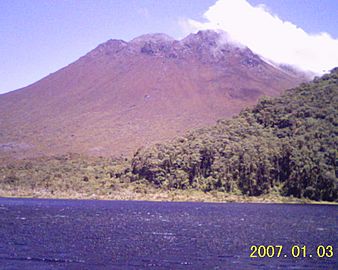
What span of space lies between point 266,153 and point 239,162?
17.8ft

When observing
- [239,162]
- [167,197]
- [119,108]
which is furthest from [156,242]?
[119,108]

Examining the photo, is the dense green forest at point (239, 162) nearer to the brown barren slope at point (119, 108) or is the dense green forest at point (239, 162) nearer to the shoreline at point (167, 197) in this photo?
the shoreline at point (167, 197)

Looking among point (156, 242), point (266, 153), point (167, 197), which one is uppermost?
point (266, 153)

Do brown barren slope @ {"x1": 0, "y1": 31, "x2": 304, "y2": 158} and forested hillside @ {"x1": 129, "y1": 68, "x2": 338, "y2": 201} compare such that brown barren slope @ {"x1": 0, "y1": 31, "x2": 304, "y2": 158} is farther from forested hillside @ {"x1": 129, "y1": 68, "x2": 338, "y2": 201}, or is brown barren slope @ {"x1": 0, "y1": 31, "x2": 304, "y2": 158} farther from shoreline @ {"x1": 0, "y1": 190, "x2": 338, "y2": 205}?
shoreline @ {"x1": 0, "y1": 190, "x2": 338, "y2": 205}

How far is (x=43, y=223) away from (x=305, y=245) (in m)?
25.4

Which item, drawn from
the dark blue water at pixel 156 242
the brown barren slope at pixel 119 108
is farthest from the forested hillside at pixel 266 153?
the dark blue water at pixel 156 242

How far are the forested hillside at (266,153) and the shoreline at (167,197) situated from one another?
165cm

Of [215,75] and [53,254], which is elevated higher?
[215,75]

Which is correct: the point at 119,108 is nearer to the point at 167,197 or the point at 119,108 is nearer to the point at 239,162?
the point at 167,197

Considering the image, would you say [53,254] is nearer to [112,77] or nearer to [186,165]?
[186,165]

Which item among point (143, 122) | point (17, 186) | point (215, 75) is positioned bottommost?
point (17, 186)

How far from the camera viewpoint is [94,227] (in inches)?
1688

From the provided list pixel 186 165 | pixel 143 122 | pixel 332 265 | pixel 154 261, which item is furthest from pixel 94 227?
pixel 143 122

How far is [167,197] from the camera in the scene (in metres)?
96.7
